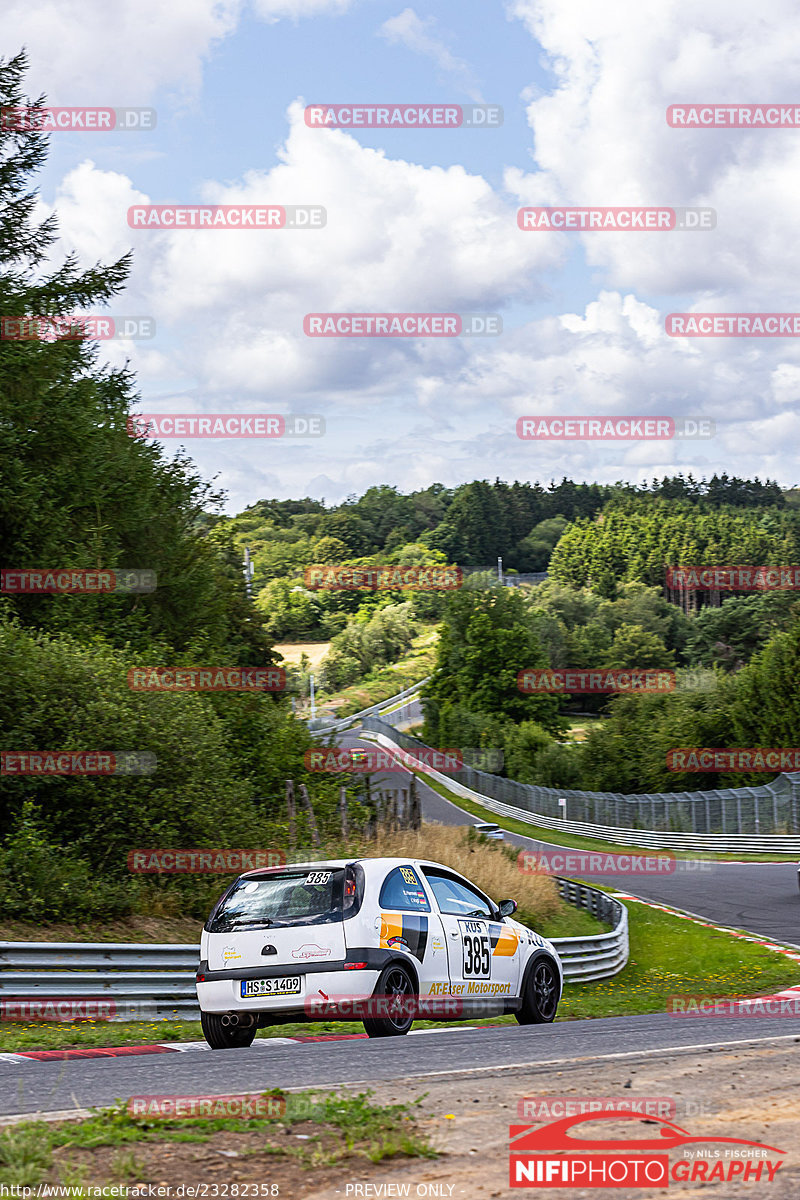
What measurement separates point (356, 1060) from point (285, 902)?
192 centimetres

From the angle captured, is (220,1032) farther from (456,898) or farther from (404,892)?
(456,898)

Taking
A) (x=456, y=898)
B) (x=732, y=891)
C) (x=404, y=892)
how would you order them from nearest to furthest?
(x=404, y=892) → (x=456, y=898) → (x=732, y=891)

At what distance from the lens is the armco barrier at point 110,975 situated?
11.6 m

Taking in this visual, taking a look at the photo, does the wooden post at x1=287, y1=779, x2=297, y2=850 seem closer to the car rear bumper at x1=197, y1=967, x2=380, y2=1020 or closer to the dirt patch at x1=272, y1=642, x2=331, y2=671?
the car rear bumper at x1=197, y1=967, x2=380, y2=1020

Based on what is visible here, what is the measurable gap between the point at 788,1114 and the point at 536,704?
95479 millimetres

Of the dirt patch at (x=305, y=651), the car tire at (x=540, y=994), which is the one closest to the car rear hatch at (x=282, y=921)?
the car tire at (x=540, y=994)

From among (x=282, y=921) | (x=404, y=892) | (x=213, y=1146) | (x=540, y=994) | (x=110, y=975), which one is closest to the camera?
(x=213, y=1146)

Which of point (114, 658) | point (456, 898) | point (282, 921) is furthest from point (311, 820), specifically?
point (282, 921)

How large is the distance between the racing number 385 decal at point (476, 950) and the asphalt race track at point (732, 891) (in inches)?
497

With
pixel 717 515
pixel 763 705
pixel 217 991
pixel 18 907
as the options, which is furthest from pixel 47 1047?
pixel 717 515

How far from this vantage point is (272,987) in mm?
9578

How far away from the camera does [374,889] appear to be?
392 inches

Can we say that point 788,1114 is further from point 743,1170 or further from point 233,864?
point 233,864

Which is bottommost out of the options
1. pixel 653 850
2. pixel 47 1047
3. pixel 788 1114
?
pixel 653 850
